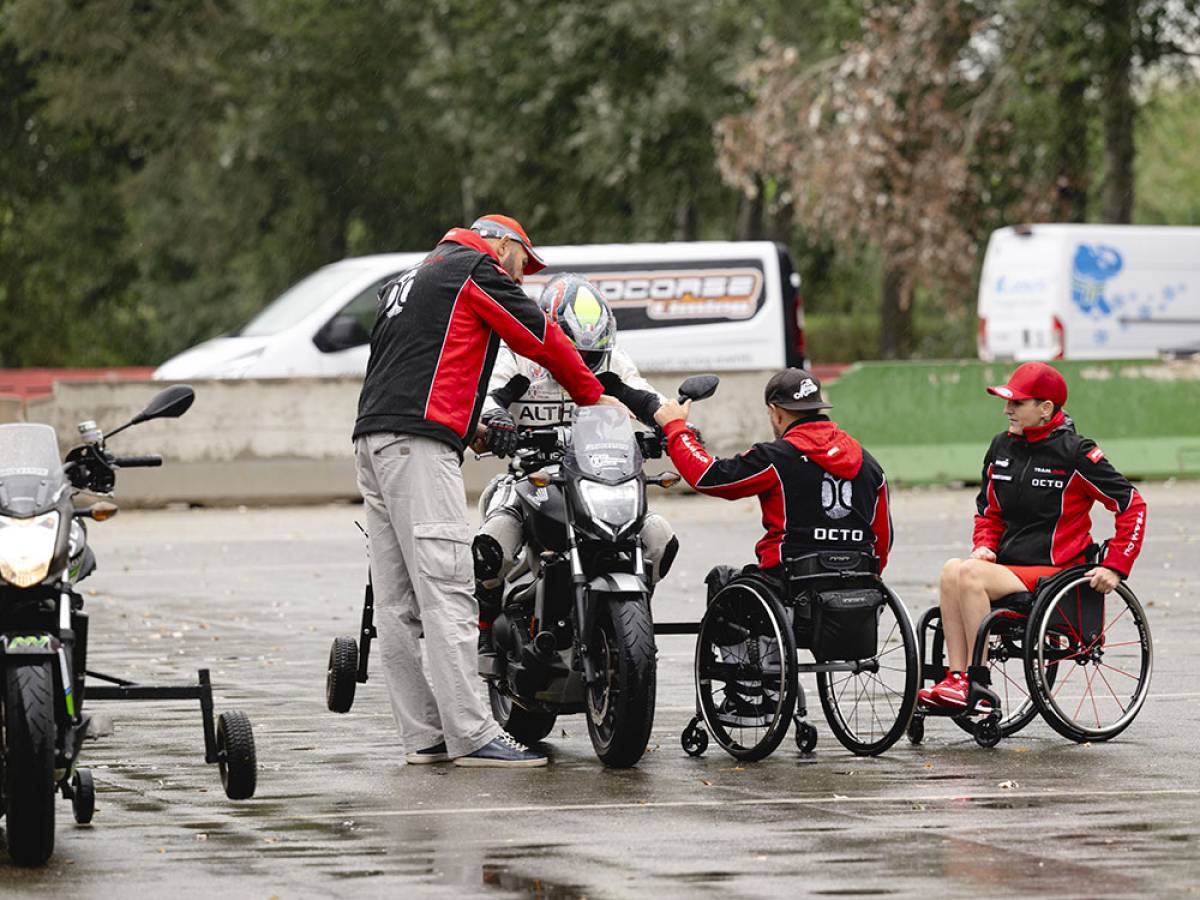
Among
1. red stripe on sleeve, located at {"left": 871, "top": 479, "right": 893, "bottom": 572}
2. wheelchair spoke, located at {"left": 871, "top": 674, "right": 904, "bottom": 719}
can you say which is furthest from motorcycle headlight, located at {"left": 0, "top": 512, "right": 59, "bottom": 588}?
wheelchair spoke, located at {"left": 871, "top": 674, "right": 904, "bottom": 719}

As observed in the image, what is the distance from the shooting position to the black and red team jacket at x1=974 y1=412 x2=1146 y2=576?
8.50 m

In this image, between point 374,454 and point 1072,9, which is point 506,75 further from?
point 374,454

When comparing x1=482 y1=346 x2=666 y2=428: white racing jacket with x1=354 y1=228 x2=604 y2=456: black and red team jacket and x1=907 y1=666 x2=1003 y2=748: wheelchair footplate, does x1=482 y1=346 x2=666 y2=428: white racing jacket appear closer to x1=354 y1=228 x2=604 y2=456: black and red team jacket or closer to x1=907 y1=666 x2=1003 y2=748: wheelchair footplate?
x1=354 y1=228 x2=604 y2=456: black and red team jacket

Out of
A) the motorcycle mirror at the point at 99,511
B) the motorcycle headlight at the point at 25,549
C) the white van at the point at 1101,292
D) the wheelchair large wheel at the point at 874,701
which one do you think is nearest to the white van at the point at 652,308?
the white van at the point at 1101,292

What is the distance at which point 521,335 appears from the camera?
7910 millimetres

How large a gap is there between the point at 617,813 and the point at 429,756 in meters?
1.29

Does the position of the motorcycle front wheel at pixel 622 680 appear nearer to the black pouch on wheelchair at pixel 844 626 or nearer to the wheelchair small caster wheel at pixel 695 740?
the wheelchair small caster wheel at pixel 695 740

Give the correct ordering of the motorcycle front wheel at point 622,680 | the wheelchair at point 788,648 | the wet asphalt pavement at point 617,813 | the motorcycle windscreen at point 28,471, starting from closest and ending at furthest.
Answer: the wet asphalt pavement at point 617,813, the motorcycle windscreen at point 28,471, the motorcycle front wheel at point 622,680, the wheelchair at point 788,648

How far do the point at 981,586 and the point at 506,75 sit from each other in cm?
3591

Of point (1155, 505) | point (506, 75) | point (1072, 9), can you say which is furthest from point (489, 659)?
point (506, 75)

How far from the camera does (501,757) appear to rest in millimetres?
8008

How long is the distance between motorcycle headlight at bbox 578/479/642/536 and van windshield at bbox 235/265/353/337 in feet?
53.1

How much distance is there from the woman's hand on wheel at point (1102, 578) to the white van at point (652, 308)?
15615 millimetres

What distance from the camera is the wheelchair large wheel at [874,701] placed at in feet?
25.9
